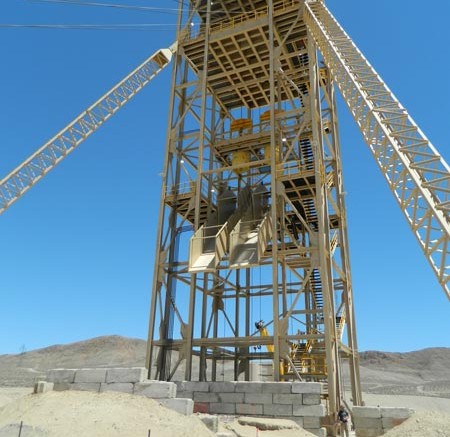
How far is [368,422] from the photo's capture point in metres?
15.2

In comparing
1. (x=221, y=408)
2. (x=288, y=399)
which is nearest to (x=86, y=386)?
(x=221, y=408)

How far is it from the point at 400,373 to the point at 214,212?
88.9 meters

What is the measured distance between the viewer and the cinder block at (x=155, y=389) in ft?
43.2

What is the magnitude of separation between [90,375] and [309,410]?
26.6ft

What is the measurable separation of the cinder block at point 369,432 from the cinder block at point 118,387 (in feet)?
26.3

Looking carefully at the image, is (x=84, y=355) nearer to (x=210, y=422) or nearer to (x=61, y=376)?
(x=61, y=376)

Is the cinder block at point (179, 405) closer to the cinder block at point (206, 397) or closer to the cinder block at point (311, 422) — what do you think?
the cinder block at point (206, 397)

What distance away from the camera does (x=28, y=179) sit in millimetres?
34750

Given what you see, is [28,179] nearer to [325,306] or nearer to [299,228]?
[299,228]

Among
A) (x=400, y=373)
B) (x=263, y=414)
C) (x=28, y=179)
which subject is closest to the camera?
(x=263, y=414)

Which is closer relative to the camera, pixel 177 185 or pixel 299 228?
pixel 177 185

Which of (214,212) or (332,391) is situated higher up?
(214,212)

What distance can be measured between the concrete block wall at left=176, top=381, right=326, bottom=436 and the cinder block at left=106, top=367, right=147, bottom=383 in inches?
201

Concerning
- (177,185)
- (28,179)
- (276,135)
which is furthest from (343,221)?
(28,179)
